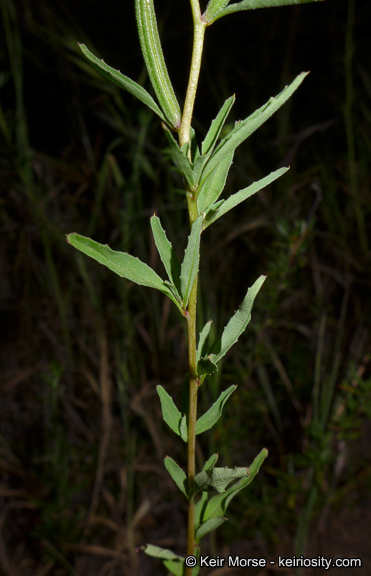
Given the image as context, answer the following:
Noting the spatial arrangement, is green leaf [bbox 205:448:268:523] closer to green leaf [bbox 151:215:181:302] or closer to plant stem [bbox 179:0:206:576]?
plant stem [bbox 179:0:206:576]

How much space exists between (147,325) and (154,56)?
1.71m

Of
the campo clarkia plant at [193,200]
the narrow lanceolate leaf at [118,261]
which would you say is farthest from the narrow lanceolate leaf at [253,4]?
the narrow lanceolate leaf at [118,261]

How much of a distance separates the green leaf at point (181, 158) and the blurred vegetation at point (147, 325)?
0.90 metres

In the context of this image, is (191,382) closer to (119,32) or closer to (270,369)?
(270,369)

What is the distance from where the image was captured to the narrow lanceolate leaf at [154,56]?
1.27 ft

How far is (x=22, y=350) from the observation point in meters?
2.22

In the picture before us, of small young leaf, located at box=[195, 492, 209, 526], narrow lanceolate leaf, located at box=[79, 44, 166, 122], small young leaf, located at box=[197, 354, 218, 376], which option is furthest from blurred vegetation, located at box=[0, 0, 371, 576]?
narrow lanceolate leaf, located at box=[79, 44, 166, 122]

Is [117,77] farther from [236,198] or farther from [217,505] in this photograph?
[217,505]

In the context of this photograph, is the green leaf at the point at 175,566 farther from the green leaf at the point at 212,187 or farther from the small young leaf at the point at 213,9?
the small young leaf at the point at 213,9

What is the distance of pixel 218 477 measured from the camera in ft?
1.60

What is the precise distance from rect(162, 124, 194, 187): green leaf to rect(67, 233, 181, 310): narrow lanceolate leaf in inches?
3.7

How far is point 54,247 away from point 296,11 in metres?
1.50

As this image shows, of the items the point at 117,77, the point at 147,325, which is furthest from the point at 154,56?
the point at 147,325

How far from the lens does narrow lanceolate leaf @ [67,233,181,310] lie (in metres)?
0.44
